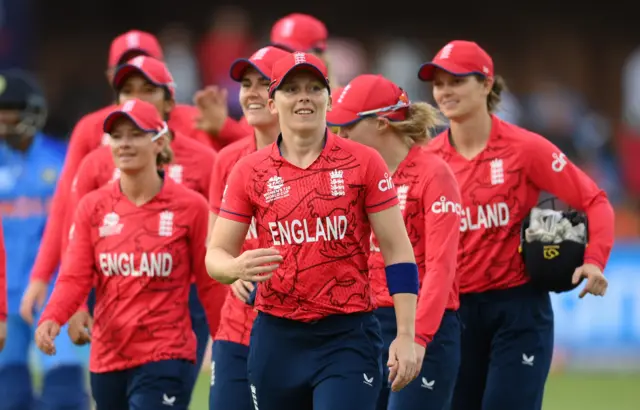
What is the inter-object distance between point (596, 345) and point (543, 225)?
25.5 feet

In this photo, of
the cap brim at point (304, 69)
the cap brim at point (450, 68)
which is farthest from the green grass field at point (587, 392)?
the cap brim at point (304, 69)

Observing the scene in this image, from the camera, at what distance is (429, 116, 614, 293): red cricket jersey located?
7.87 m

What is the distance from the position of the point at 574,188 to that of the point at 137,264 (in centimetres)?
247

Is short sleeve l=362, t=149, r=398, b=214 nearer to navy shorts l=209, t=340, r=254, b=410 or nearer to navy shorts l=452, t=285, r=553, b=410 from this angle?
navy shorts l=209, t=340, r=254, b=410

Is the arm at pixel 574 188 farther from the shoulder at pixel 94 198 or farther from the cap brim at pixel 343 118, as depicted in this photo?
the shoulder at pixel 94 198

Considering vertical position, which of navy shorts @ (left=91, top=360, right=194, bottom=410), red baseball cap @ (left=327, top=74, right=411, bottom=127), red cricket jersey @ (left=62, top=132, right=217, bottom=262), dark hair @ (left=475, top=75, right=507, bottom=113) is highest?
dark hair @ (left=475, top=75, right=507, bottom=113)

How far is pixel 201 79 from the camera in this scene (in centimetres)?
2128

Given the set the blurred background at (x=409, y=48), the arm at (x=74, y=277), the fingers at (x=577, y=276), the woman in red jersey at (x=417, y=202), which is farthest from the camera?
the blurred background at (x=409, y=48)

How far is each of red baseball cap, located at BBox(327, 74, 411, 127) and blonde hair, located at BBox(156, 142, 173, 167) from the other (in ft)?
3.93

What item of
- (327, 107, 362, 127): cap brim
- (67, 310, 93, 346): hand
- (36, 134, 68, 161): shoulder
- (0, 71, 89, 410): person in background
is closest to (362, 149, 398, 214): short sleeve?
(327, 107, 362, 127): cap brim

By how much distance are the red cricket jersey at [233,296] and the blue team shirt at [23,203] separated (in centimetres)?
325

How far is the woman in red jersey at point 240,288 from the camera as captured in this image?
718cm

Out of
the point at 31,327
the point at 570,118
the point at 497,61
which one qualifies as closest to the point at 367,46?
the point at 497,61

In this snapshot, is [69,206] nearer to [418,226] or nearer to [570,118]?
[418,226]
